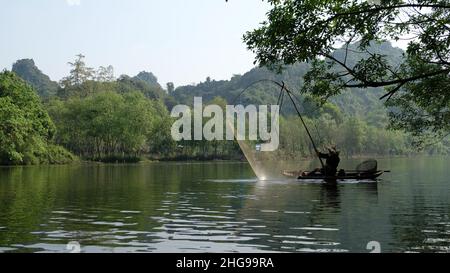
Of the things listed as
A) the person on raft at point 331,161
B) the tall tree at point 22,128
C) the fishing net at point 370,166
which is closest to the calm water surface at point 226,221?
the person on raft at point 331,161

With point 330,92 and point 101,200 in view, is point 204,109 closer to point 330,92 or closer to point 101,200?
point 101,200

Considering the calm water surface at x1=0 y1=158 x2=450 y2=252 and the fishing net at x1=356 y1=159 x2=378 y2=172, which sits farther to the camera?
the fishing net at x1=356 y1=159 x2=378 y2=172

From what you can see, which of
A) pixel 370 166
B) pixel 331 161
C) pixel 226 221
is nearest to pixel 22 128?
pixel 331 161

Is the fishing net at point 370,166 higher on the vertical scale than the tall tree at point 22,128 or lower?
lower

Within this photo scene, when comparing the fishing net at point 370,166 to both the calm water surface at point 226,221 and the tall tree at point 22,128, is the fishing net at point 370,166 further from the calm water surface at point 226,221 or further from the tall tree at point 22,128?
the tall tree at point 22,128

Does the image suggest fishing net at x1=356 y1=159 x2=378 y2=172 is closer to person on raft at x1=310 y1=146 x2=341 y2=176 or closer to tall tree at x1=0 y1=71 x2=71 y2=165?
person on raft at x1=310 y1=146 x2=341 y2=176

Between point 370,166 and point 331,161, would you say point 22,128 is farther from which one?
point 370,166

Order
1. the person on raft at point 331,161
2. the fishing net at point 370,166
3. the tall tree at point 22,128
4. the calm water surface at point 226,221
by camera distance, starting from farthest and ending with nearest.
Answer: the tall tree at point 22,128
the fishing net at point 370,166
the person on raft at point 331,161
the calm water surface at point 226,221

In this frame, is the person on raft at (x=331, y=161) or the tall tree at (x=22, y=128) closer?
Answer: the person on raft at (x=331, y=161)

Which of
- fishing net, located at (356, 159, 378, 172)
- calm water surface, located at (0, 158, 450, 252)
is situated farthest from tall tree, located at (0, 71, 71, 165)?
fishing net, located at (356, 159, 378, 172)

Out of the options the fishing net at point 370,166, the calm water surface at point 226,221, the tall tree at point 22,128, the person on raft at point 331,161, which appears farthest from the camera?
the tall tree at point 22,128
